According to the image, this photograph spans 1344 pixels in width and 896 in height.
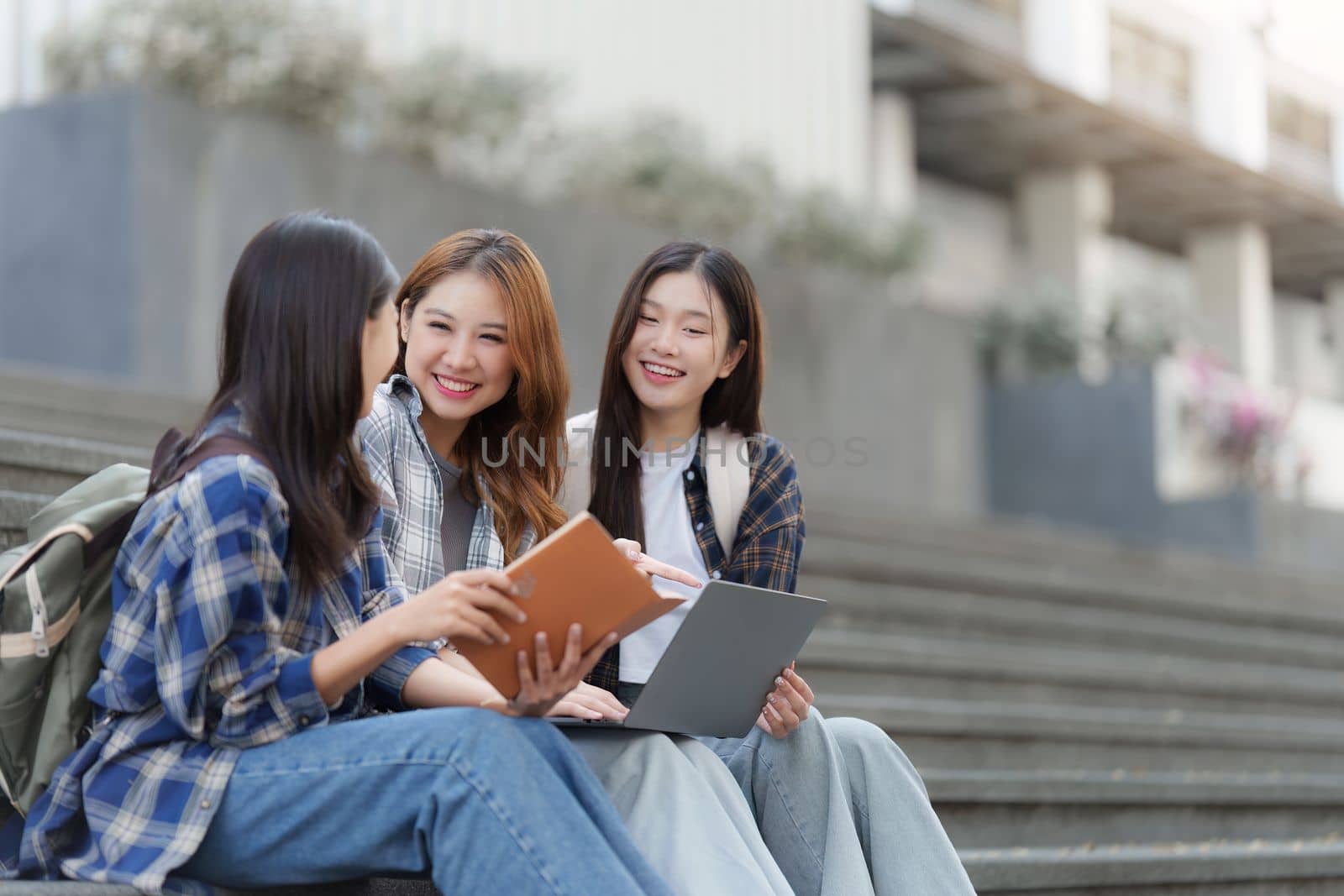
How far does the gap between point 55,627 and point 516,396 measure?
84 cm

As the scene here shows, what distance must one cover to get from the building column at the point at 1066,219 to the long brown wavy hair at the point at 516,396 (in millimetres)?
11161

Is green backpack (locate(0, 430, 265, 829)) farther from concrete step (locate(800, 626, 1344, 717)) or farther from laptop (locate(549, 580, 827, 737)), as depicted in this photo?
concrete step (locate(800, 626, 1344, 717))

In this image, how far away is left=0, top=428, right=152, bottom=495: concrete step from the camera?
2.93 m

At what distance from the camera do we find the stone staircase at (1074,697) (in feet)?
10.4

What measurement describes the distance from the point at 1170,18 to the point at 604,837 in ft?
45.3

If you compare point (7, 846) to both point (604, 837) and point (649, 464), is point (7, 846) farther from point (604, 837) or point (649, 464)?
point (649, 464)

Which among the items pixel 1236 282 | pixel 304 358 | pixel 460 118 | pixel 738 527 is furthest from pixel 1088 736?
pixel 1236 282

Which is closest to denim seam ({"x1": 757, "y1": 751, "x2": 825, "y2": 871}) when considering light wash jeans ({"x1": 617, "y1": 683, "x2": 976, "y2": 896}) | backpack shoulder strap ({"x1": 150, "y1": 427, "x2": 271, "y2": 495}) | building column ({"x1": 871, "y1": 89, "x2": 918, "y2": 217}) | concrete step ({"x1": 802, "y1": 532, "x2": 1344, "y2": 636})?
light wash jeans ({"x1": 617, "y1": 683, "x2": 976, "y2": 896})

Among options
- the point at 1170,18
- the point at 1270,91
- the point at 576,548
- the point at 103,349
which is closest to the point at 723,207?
the point at 103,349

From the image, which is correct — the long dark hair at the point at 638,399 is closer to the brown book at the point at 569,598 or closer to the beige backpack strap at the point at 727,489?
the beige backpack strap at the point at 727,489

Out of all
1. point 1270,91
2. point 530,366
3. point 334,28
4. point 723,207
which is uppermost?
point 1270,91

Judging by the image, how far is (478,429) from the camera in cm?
244

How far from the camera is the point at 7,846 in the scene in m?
1.84

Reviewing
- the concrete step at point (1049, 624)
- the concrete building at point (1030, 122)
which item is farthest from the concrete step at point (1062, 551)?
the concrete building at point (1030, 122)
